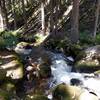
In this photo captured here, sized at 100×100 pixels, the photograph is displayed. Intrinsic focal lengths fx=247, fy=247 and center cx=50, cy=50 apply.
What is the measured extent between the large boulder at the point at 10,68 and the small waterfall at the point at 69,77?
5.88ft

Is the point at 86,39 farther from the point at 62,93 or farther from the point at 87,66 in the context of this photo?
the point at 62,93

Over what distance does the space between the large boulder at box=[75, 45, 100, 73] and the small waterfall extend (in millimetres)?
539

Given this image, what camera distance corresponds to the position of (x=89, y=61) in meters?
14.2

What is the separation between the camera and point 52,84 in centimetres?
1221

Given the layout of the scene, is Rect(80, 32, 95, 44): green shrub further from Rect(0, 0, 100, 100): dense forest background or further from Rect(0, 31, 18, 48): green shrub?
Rect(0, 31, 18, 48): green shrub

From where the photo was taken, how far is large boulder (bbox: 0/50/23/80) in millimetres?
11884

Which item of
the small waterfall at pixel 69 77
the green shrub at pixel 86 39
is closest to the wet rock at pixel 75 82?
the small waterfall at pixel 69 77

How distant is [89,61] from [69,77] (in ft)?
6.70

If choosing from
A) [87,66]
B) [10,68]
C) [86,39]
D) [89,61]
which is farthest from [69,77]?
[86,39]

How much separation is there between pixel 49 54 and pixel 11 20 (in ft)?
57.6

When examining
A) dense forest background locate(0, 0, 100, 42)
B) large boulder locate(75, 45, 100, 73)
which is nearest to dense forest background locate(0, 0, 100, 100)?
large boulder locate(75, 45, 100, 73)

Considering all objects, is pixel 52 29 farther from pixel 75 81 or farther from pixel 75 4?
pixel 75 81

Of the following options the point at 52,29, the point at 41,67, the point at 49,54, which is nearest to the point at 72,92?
the point at 41,67

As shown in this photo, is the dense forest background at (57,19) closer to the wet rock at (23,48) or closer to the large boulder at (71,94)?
the wet rock at (23,48)
